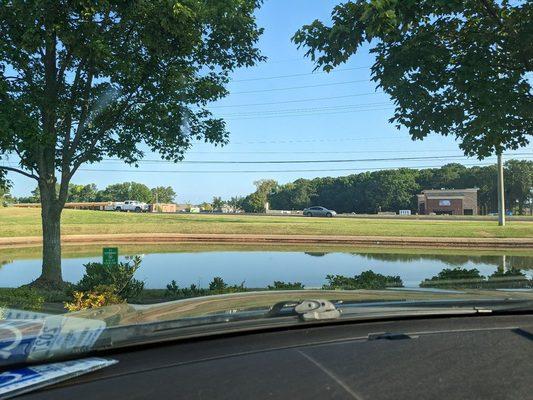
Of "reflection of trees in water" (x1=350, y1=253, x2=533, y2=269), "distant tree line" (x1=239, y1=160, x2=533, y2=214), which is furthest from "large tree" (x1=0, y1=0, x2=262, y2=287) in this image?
"distant tree line" (x1=239, y1=160, x2=533, y2=214)

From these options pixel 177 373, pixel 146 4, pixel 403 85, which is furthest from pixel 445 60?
pixel 177 373

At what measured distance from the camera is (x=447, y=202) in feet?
187

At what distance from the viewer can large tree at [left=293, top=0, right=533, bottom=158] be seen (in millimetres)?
8445

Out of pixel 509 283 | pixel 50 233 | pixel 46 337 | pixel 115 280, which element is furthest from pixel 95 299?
pixel 46 337

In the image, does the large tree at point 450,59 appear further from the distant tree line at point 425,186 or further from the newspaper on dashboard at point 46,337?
the distant tree line at point 425,186

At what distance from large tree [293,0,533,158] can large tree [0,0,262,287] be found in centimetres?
325

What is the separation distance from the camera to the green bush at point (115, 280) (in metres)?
10.3

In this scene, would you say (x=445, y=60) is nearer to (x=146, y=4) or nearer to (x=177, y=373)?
(x=146, y=4)

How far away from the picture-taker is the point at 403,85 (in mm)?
9070

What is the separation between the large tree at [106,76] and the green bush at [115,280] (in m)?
2.29

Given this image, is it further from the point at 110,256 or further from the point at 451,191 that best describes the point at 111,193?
the point at 110,256

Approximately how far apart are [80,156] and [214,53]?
4.29 meters

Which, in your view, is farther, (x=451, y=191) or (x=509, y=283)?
(x=451, y=191)

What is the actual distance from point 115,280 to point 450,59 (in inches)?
311
